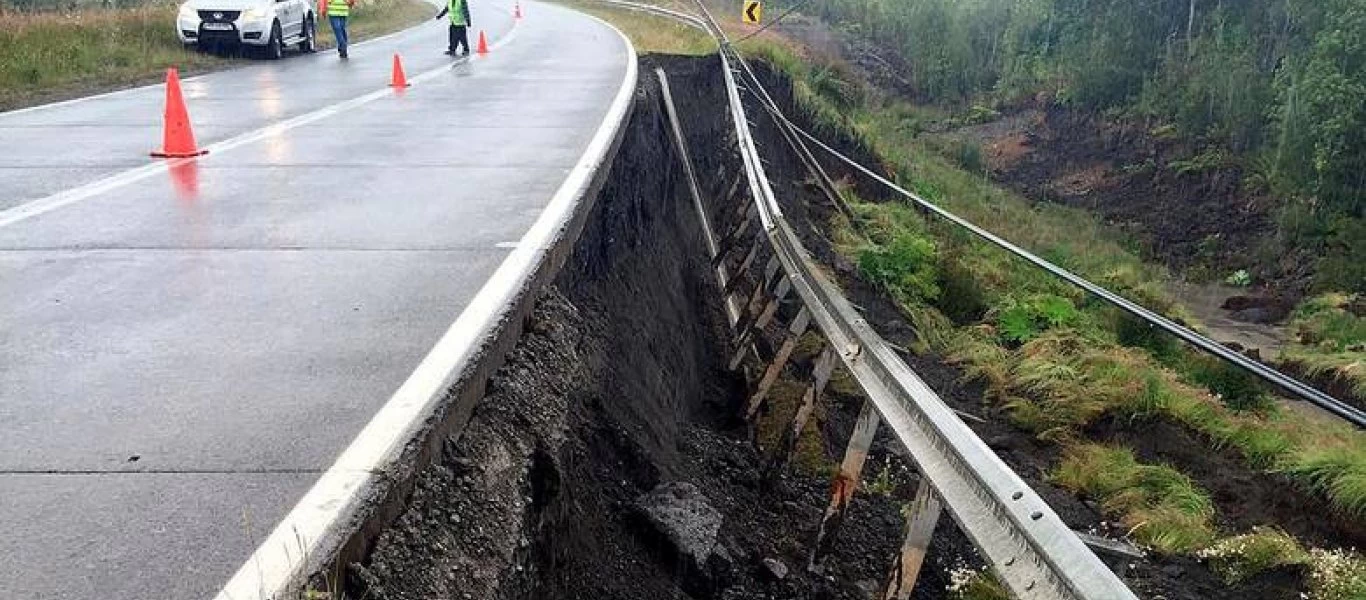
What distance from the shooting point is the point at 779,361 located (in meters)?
7.79

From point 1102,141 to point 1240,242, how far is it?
35.6ft

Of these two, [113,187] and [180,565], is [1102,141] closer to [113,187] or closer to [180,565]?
→ [113,187]

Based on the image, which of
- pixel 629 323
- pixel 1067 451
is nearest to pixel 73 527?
pixel 629 323

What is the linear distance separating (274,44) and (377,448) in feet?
69.1

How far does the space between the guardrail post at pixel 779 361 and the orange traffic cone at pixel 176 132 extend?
5.84 metres

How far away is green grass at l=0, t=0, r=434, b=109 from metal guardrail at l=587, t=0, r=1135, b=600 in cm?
1327

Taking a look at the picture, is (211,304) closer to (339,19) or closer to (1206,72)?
(339,19)

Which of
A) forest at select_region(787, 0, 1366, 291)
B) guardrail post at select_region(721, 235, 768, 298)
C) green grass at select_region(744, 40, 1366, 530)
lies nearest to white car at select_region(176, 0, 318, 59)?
green grass at select_region(744, 40, 1366, 530)

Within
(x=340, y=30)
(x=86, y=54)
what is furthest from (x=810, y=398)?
(x=340, y=30)

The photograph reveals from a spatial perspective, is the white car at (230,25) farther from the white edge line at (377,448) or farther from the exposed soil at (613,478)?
the white edge line at (377,448)

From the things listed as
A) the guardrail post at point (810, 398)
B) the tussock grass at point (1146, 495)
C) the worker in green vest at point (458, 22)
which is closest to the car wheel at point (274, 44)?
the worker in green vest at point (458, 22)

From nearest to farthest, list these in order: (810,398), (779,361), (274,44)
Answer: (810,398) → (779,361) → (274,44)

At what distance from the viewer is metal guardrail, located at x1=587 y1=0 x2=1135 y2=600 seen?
3.35m

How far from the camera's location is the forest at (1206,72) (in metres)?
31.4
